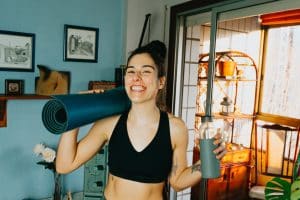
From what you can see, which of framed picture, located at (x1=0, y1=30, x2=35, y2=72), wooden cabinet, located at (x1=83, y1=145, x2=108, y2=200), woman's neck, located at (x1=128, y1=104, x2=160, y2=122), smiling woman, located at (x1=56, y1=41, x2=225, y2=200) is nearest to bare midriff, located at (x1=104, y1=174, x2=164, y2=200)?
smiling woman, located at (x1=56, y1=41, x2=225, y2=200)

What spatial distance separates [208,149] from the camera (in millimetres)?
1055

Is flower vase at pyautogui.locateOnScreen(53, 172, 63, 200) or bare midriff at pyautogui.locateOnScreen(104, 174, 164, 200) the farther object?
flower vase at pyautogui.locateOnScreen(53, 172, 63, 200)

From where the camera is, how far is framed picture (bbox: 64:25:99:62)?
2.38 metres

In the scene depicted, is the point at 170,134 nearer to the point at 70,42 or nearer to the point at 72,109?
the point at 72,109

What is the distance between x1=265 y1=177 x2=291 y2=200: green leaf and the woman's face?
0.64 metres

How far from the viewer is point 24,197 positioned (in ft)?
7.55

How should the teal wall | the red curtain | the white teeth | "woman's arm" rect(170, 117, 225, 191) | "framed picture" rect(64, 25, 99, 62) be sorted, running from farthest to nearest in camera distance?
the red curtain < "framed picture" rect(64, 25, 99, 62) < the teal wall < "woman's arm" rect(170, 117, 225, 191) < the white teeth

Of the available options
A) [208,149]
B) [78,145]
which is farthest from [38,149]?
[208,149]

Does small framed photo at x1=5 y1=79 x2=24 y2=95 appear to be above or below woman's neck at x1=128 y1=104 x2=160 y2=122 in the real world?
above

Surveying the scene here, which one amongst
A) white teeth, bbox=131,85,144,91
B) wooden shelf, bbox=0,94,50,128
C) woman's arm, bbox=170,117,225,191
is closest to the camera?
white teeth, bbox=131,85,144,91

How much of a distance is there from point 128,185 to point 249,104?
2.15 meters

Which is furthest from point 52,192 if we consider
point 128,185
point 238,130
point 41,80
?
point 238,130

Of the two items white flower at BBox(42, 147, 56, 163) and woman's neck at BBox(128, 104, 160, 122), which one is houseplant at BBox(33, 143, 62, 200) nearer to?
white flower at BBox(42, 147, 56, 163)

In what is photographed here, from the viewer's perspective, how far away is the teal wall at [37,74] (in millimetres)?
2186
